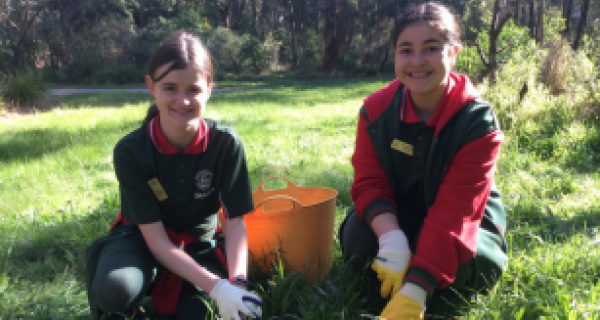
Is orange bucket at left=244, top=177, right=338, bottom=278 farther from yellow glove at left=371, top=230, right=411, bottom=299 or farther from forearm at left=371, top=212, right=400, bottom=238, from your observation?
yellow glove at left=371, top=230, right=411, bottom=299

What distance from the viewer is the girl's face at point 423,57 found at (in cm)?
173

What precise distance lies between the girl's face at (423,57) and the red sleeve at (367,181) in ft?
1.06

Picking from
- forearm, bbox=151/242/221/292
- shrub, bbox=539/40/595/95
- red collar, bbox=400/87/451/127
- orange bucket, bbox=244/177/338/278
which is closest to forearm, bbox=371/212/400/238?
orange bucket, bbox=244/177/338/278

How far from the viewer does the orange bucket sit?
1999mm

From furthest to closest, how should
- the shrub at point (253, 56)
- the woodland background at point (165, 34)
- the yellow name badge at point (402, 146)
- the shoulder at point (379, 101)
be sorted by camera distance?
the shrub at point (253, 56), the woodland background at point (165, 34), the shoulder at point (379, 101), the yellow name badge at point (402, 146)

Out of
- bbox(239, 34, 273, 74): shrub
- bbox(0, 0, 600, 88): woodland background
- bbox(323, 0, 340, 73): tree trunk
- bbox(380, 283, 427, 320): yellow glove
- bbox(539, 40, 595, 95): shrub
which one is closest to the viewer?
bbox(380, 283, 427, 320): yellow glove

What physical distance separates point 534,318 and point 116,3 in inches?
1040

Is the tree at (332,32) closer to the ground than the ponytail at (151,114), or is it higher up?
higher up

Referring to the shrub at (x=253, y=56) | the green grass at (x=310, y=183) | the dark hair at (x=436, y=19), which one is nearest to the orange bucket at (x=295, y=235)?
the green grass at (x=310, y=183)

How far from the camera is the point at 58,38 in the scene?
68.0 ft

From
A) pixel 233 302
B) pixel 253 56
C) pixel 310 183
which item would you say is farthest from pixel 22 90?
pixel 253 56

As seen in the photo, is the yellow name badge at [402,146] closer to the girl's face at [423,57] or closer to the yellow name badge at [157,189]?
the girl's face at [423,57]

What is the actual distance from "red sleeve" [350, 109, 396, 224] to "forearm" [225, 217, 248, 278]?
1.68 ft

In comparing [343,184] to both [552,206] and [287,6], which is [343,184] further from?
[287,6]
